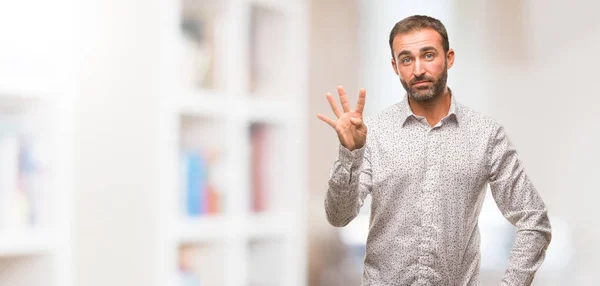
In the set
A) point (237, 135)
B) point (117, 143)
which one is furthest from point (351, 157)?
point (237, 135)

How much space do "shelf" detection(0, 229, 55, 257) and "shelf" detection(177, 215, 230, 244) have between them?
392 millimetres

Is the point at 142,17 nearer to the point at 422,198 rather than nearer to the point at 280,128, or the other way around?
the point at 280,128

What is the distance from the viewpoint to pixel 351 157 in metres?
0.54

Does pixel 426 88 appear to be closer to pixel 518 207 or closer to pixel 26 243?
pixel 518 207

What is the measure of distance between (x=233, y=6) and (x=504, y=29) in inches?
51.8

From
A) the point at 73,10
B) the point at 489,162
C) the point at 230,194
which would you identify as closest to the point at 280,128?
the point at 230,194

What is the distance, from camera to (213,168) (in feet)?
7.39

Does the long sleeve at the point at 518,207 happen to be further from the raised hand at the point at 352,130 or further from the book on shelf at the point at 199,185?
the book on shelf at the point at 199,185

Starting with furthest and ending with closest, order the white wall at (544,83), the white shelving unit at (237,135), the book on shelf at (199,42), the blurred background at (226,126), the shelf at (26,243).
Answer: the white wall at (544,83) → the book on shelf at (199,42) → the white shelving unit at (237,135) → the blurred background at (226,126) → the shelf at (26,243)

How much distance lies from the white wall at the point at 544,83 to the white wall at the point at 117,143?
1.01 m

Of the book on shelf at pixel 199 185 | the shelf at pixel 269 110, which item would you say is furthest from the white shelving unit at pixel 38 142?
the shelf at pixel 269 110

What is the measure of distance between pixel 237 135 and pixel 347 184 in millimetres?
1745

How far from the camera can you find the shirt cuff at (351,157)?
54 cm

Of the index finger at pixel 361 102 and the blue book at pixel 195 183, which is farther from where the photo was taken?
the blue book at pixel 195 183
